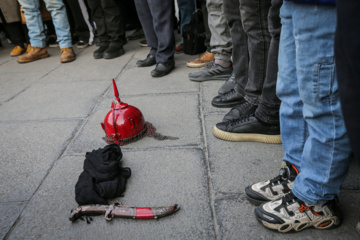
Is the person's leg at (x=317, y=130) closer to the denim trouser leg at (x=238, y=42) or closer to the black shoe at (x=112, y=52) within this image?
the denim trouser leg at (x=238, y=42)

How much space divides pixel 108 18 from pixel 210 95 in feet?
7.63

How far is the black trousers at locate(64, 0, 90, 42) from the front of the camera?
15.9 ft

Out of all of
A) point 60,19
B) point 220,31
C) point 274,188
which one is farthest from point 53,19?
point 274,188

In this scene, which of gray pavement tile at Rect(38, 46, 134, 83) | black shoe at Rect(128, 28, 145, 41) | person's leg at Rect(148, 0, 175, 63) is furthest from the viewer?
black shoe at Rect(128, 28, 145, 41)

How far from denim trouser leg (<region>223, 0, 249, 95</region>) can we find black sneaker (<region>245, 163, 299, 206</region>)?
38.0 inches

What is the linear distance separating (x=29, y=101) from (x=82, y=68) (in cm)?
112

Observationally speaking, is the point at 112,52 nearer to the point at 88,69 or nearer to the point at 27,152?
the point at 88,69

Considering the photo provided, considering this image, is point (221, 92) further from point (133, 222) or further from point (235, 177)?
point (133, 222)

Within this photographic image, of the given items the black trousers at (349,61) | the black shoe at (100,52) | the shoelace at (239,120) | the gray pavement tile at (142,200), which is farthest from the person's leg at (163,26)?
the black trousers at (349,61)

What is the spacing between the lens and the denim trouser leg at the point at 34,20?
4.00 m

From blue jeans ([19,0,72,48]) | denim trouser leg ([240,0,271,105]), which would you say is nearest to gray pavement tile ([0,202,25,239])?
denim trouser leg ([240,0,271,105])

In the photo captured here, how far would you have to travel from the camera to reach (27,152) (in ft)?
5.89

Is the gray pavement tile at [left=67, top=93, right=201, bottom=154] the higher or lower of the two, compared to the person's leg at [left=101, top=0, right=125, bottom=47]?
lower

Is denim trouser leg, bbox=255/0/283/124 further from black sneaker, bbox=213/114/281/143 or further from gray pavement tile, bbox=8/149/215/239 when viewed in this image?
gray pavement tile, bbox=8/149/215/239
